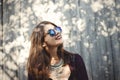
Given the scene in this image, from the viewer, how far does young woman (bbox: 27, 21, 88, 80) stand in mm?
2885

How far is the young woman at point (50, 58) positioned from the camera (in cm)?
288

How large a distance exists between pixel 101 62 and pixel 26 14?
881 mm

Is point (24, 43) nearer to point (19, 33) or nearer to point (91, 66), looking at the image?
point (19, 33)

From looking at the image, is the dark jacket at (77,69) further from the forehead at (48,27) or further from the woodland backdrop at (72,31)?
the forehead at (48,27)

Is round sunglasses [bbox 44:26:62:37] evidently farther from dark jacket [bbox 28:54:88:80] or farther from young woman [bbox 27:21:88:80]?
dark jacket [bbox 28:54:88:80]

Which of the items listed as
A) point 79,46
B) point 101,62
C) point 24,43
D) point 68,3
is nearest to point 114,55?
point 101,62

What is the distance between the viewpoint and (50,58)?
292cm

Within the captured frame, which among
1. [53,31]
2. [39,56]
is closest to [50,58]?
[39,56]

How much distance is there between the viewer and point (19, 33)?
296cm

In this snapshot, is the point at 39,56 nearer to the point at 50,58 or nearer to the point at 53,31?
the point at 50,58

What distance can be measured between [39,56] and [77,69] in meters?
0.39

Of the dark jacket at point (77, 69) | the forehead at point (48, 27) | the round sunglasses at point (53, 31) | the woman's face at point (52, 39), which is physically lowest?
the dark jacket at point (77, 69)

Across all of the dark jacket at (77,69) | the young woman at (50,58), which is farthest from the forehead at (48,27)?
the dark jacket at (77,69)

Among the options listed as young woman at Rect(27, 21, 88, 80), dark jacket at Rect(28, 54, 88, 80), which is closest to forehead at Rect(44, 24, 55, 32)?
young woman at Rect(27, 21, 88, 80)
